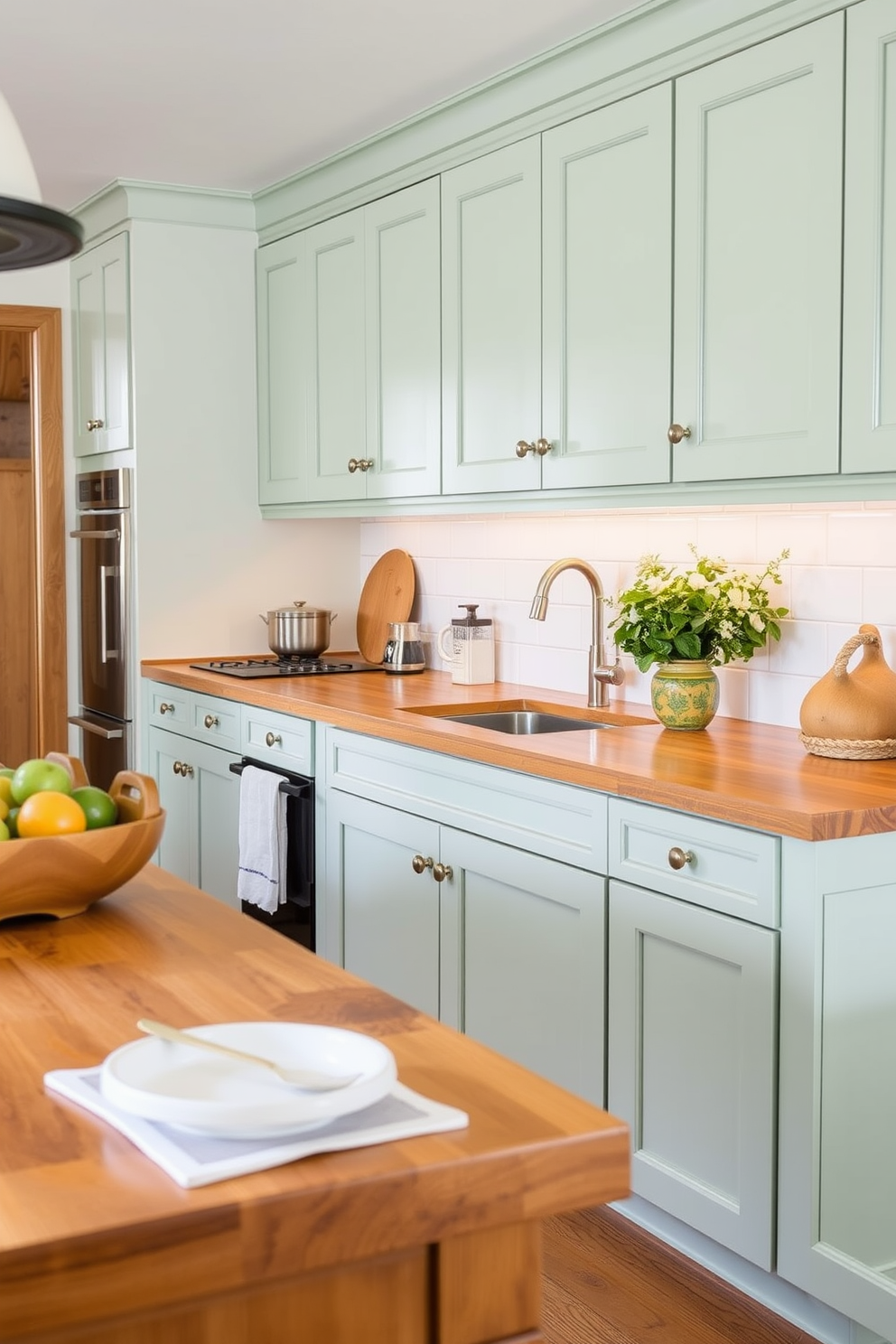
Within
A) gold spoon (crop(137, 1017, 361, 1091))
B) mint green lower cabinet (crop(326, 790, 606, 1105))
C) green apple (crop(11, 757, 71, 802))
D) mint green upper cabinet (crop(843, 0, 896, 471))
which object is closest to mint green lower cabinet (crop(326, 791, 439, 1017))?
mint green lower cabinet (crop(326, 790, 606, 1105))

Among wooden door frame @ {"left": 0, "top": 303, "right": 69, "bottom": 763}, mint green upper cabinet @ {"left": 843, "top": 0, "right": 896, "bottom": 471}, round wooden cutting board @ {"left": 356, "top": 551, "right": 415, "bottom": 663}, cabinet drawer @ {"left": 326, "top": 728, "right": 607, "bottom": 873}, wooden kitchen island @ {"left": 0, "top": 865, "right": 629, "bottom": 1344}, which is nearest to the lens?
wooden kitchen island @ {"left": 0, "top": 865, "right": 629, "bottom": 1344}

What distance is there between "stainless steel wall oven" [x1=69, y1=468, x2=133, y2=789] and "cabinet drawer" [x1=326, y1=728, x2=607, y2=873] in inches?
52.2

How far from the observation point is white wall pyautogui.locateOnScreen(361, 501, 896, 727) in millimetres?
2814

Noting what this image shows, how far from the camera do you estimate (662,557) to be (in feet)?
11.0

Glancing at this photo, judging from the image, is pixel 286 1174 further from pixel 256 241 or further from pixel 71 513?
pixel 71 513

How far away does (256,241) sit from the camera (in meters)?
4.49

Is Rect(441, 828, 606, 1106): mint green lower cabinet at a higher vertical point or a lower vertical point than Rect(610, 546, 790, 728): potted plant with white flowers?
lower

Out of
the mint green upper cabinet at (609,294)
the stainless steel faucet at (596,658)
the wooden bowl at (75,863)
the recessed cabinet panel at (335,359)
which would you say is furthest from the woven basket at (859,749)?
the recessed cabinet panel at (335,359)

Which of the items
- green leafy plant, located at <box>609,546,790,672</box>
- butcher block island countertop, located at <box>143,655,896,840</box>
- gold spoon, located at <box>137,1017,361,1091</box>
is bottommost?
gold spoon, located at <box>137,1017,361,1091</box>

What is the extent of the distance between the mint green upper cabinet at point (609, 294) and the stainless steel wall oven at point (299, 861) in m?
1.04

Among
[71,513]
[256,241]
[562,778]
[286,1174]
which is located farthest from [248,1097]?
[71,513]

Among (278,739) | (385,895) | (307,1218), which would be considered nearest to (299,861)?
(278,739)

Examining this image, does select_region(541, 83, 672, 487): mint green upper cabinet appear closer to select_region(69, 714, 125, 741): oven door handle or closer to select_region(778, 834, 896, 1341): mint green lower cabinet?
select_region(778, 834, 896, 1341): mint green lower cabinet

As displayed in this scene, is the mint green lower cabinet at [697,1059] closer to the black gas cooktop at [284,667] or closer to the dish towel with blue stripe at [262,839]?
the dish towel with blue stripe at [262,839]
